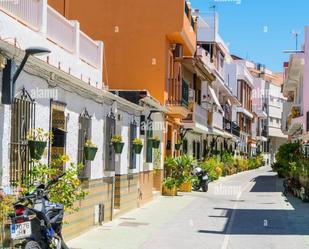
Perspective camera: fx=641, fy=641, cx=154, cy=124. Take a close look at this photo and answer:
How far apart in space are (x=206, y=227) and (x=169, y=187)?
10.0 metres

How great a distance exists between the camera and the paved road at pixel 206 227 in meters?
13.9

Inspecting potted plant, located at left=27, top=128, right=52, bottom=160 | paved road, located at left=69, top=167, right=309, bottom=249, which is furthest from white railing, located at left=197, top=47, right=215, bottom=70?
potted plant, located at left=27, top=128, right=52, bottom=160

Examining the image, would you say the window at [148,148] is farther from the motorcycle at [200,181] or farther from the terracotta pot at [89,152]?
the terracotta pot at [89,152]

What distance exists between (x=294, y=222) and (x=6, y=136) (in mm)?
11089

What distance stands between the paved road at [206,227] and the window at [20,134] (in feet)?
9.84

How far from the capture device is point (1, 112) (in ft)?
31.3

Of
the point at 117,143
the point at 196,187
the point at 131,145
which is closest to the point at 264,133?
the point at 196,187

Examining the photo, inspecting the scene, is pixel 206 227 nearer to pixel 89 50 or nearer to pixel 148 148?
pixel 89 50

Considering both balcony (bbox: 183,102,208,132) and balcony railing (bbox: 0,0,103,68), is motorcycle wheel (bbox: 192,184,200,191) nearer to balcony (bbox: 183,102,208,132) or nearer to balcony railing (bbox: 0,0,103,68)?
balcony (bbox: 183,102,208,132)

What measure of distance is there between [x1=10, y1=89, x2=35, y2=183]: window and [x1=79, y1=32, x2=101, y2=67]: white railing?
5.29m

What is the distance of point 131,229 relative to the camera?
16078 mm

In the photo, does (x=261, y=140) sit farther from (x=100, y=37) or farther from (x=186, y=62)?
(x=100, y=37)

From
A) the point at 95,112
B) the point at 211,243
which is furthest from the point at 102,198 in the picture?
the point at 211,243

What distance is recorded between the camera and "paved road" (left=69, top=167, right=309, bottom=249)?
13.9 m
